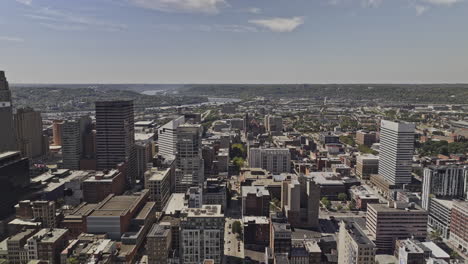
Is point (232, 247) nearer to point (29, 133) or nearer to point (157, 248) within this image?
point (157, 248)

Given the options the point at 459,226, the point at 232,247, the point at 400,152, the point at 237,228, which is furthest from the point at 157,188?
the point at 400,152

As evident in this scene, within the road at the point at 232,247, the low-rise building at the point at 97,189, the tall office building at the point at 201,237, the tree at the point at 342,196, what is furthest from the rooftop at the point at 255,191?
the low-rise building at the point at 97,189

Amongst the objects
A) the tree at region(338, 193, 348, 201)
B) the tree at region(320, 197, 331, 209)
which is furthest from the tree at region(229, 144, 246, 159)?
the tree at region(320, 197, 331, 209)

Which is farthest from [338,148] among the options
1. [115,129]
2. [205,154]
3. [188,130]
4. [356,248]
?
[356,248]

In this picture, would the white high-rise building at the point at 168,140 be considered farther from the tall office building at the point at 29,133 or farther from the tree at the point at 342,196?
the tree at the point at 342,196

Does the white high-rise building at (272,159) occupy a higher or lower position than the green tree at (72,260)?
higher

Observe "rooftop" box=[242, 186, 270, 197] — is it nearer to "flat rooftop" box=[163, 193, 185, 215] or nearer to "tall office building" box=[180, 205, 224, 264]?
"flat rooftop" box=[163, 193, 185, 215]

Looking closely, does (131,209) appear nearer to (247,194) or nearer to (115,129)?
(247,194)
